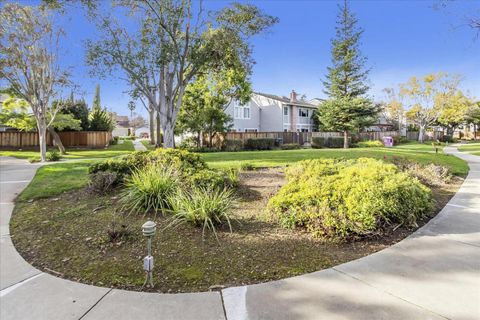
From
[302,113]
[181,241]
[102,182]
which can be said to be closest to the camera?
[181,241]

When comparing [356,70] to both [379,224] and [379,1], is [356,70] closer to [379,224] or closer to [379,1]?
[379,1]

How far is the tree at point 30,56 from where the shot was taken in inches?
582

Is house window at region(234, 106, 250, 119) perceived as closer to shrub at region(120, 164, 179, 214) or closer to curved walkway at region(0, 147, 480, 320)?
shrub at region(120, 164, 179, 214)

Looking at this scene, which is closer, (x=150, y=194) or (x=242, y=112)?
(x=150, y=194)

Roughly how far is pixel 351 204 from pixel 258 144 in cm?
2226

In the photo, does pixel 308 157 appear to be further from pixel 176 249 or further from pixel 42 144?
pixel 42 144

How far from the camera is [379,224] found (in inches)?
159

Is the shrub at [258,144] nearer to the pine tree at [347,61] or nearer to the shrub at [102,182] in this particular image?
the pine tree at [347,61]

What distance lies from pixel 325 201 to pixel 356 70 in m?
27.1

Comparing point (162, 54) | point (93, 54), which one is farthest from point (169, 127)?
point (93, 54)

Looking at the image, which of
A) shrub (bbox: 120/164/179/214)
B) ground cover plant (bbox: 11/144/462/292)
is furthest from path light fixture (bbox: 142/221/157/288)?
shrub (bbox: 120/164/179/214)

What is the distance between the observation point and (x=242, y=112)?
3362cm

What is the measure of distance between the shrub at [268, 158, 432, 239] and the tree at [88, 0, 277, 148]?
12.4 metres

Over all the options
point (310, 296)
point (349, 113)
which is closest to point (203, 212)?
point (310, 296)
